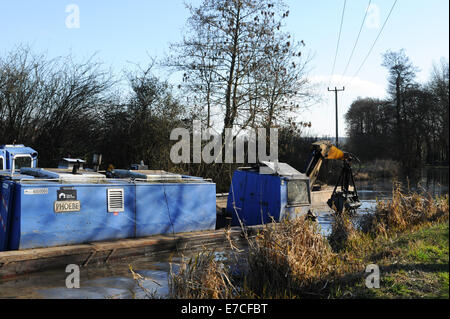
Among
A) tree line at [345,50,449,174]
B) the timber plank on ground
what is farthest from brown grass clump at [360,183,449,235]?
tree line at [345,50,449,174]

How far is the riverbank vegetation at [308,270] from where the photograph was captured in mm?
5094

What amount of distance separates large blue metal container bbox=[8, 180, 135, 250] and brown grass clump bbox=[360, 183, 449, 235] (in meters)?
5.82

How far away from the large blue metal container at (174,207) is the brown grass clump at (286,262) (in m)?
3.71

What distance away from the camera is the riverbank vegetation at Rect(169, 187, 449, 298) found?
509 cm

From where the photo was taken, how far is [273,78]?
19750 millimetres

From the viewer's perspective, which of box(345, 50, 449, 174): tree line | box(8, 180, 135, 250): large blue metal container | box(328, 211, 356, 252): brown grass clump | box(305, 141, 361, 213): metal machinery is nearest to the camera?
box(8, 180, 135, 250): large blue metal container

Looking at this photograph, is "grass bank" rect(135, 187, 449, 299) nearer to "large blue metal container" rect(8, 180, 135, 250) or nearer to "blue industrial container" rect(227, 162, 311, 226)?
"large blue metal container" rect(8, 180, 135, 250)

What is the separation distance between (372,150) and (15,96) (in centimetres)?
4594

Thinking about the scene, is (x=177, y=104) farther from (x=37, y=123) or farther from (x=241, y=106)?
(x=37, y=123)

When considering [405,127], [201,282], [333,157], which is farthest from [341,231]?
[405,127]

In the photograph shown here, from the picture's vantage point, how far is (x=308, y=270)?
5.77 meters

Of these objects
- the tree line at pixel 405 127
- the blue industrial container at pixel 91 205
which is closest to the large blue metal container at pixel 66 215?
the blue industrial container at pixel 91 205

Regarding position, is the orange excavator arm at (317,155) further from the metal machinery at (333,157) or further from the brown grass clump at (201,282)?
the brown grass clump at (201,282)
